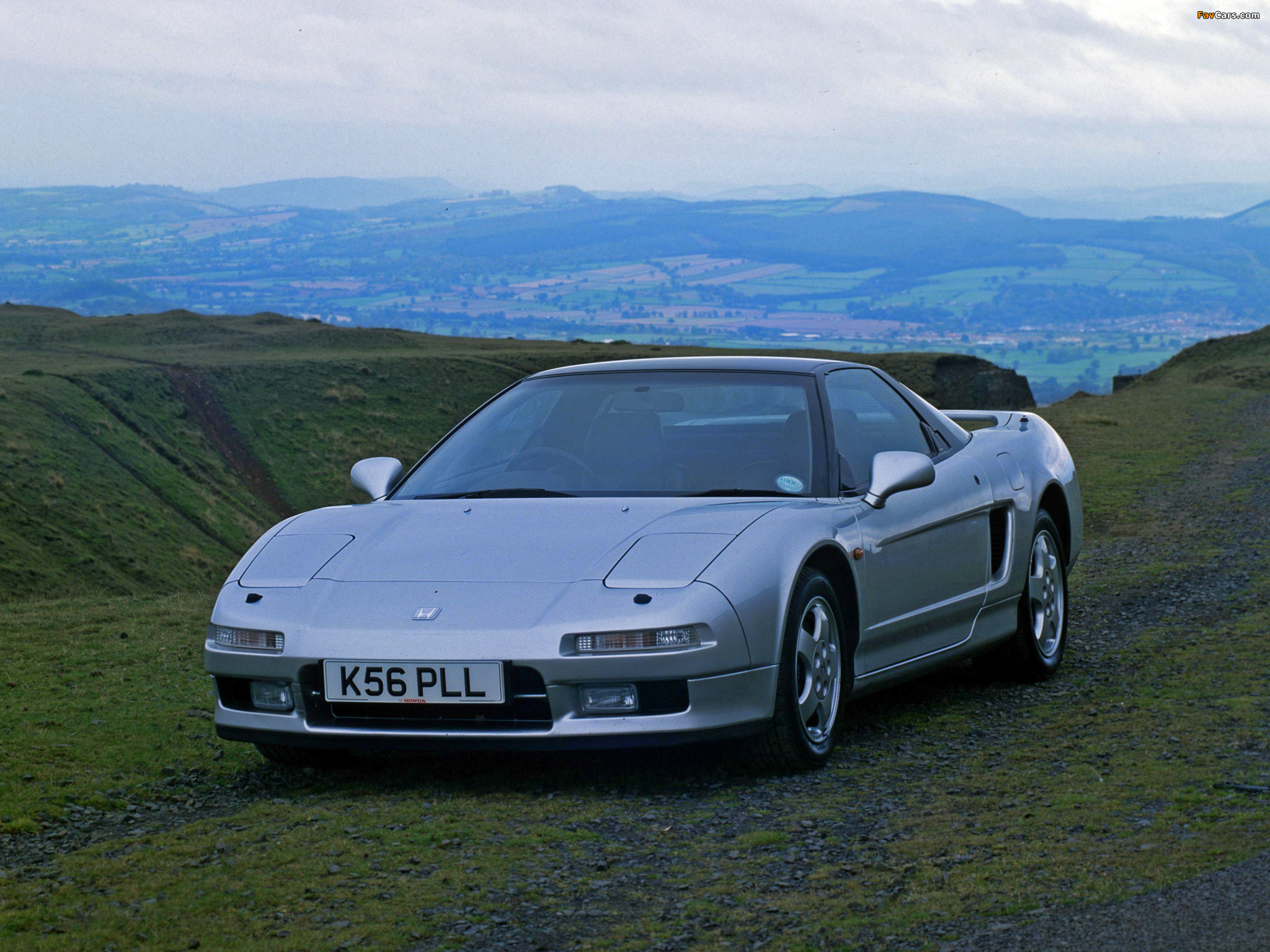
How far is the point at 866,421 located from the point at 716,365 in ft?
2.36

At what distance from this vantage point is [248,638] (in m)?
4.83

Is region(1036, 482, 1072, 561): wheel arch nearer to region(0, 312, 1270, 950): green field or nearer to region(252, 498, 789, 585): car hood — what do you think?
region(0, 312, 1270, 950): green field

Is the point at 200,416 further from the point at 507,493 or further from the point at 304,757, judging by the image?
the point at 304,757

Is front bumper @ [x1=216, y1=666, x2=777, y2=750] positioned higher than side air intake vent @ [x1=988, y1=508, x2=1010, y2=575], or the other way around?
side air intake vent @ [x1=988, y1=508, x2=1010, y2=575]

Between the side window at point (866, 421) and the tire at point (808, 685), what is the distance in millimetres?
734

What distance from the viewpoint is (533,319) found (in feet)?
602

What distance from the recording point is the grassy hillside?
24.4m

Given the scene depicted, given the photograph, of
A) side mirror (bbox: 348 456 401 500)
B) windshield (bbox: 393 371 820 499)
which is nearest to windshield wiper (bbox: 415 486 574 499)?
windshield (bbox: 393 371 820 499)

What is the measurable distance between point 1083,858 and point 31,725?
14.4 feet

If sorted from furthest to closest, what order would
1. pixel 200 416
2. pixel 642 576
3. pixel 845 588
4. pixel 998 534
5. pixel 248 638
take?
pixel 200 416
pixel 998 534
pixel 845 588
pixel 248 638
pixel 642 576

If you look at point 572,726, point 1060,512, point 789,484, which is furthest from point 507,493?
point 1060,512

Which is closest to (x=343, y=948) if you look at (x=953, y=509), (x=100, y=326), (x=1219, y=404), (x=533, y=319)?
(x=953, y=509)

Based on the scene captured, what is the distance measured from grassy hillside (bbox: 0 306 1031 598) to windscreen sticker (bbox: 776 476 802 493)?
15795 mm

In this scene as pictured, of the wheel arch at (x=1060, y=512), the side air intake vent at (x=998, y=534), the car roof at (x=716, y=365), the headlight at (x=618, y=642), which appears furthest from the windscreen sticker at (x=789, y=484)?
the wheel arch at (x=1060, y=512)
